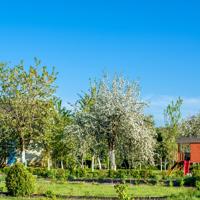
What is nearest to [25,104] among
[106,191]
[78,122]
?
[78,122]

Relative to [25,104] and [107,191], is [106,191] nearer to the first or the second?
[107,191]

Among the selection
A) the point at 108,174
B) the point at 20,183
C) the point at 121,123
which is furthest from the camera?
the point at 121,123

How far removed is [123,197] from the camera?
12.3 meters

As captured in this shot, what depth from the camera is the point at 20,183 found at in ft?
54.9

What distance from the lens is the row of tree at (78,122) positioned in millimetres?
35469

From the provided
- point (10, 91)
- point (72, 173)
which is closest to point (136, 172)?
point (72, 173)

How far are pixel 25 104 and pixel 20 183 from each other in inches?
884

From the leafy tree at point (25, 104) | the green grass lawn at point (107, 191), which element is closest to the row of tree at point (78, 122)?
the leafy tree at point (25, 104)

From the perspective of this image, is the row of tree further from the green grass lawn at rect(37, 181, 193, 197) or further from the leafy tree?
the green grass lawn at rect(37, 181, 193, 197)

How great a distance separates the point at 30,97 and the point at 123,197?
90.5 ft

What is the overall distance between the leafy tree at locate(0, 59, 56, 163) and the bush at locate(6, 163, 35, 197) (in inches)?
848

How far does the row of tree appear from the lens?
3547 cm

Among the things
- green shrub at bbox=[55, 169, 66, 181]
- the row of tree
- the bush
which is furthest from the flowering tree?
the bush

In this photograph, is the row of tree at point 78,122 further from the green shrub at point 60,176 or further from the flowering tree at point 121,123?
the green shrub at point 60,176
